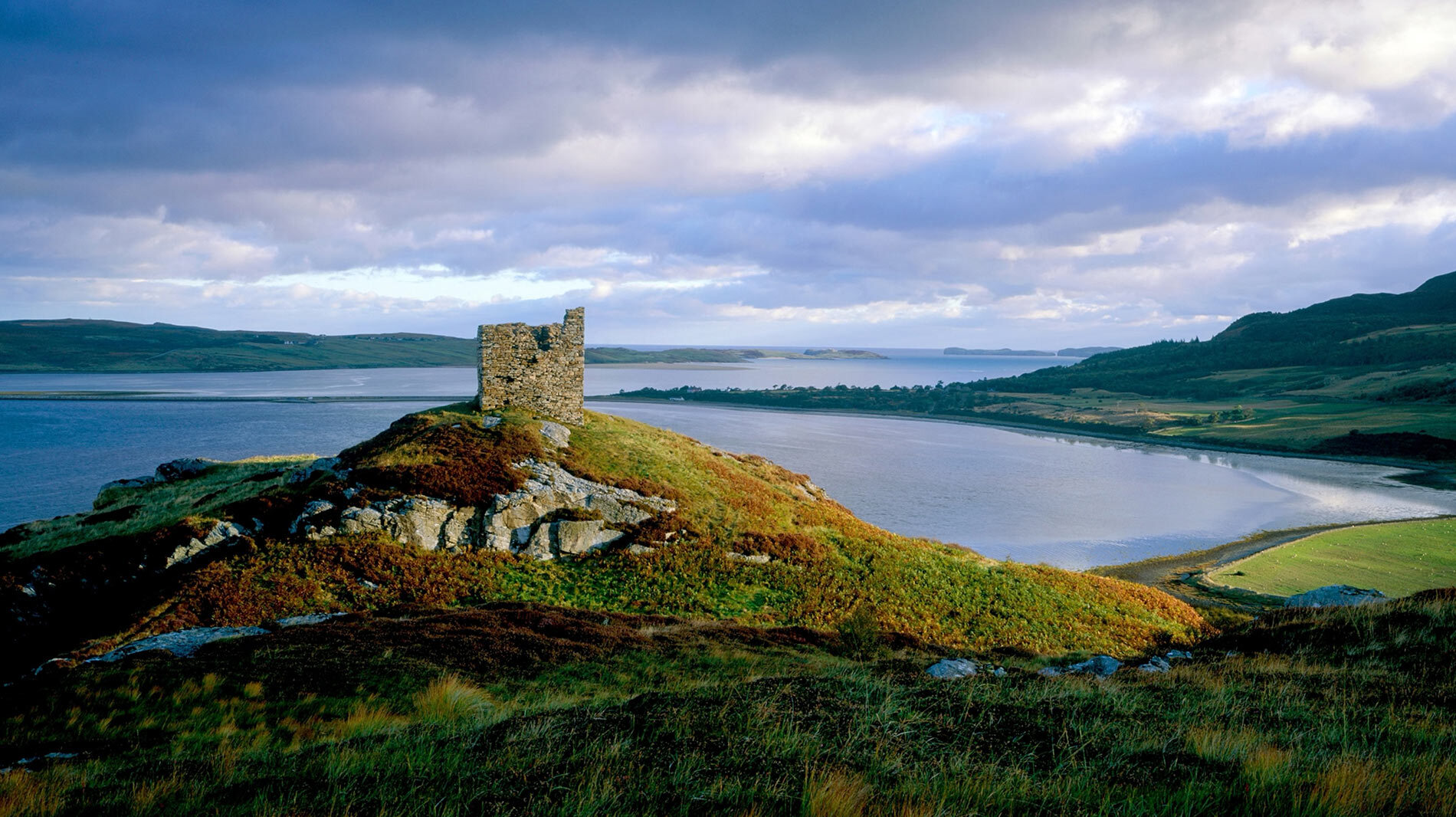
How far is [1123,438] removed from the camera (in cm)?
13862

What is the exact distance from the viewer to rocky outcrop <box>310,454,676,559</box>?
2327 centimetres

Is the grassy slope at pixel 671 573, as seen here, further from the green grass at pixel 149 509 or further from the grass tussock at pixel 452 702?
the grass tussock at pixel 452 702

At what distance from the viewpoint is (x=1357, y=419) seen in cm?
12375

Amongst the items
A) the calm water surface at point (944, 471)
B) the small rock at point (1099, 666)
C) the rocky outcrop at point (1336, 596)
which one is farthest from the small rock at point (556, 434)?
the rocky outcrop at point (1336, 596)

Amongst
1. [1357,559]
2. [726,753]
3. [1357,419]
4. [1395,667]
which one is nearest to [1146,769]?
[726,753]

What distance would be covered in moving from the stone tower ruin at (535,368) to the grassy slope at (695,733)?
640 inches

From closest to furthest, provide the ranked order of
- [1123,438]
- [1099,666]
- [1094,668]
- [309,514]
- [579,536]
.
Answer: [1094,668] < [1099,666] < [309,514] < [579,536] < [1123,438]

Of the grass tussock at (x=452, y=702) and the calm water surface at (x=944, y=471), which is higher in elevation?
the grass tussock at (x=452, y=702)

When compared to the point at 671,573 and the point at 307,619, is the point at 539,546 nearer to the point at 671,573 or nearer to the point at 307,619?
the point at 671,573

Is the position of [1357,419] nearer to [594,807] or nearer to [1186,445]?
[1186,445]

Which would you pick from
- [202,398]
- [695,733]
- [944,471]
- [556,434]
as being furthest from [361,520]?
[202,398]

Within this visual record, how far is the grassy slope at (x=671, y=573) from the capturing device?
67.3 feet

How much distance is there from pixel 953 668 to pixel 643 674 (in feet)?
24.8

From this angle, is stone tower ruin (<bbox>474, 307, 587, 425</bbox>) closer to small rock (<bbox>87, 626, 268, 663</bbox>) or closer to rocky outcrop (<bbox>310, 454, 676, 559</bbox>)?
rocky outcrop (<bbox>310, 454, 676, 559</bbox>)
